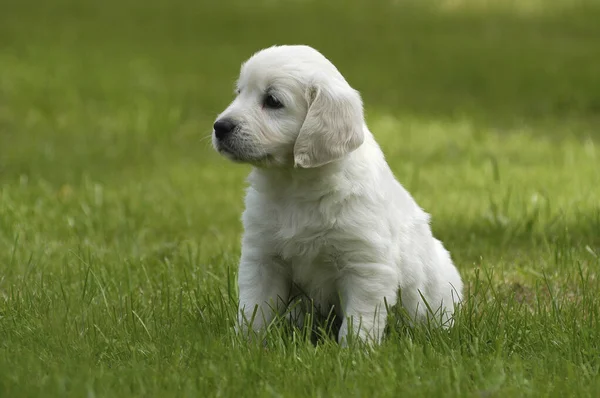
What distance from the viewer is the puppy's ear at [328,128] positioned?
4.20m

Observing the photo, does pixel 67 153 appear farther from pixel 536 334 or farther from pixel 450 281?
pixel 536 334

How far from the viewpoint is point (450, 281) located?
4.79 meters

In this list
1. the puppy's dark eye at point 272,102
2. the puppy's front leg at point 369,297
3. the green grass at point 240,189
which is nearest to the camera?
the green grass at point 240,189

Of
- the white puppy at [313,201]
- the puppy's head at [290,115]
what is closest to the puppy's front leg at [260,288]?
the white puppy at [313,201]

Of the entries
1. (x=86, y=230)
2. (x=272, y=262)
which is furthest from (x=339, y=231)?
(x=86, y=230)

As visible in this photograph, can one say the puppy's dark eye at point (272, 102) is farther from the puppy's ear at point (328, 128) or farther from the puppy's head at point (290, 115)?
the puppy's ear at point (328, 128)

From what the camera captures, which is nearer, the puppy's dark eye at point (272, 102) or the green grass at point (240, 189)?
the green grass at point (240, 189)

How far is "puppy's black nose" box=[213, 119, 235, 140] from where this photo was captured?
169 inches

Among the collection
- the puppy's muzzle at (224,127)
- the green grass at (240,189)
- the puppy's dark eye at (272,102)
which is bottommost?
the green grass at (240,189)

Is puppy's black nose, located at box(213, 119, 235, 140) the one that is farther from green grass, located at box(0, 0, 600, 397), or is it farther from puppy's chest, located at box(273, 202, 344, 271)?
green grass, located at box(0, 0, 600, 397)

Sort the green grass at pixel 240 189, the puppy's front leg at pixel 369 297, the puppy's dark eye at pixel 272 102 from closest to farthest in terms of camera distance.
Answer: the green grass at pixel 240 189
the puppy's front leg at pixel 369 297
the puppy's dark eye at pixel 272 102

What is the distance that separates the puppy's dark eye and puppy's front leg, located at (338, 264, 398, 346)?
73 centimetres

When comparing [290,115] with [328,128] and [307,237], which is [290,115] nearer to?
[328,128]

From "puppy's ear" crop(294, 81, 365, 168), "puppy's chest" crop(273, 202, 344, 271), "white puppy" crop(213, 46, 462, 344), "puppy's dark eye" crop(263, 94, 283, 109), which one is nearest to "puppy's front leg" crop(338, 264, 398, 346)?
"white puppy" crop(213, 46, 462, 344)
